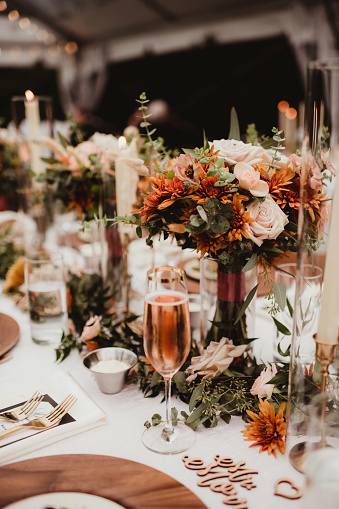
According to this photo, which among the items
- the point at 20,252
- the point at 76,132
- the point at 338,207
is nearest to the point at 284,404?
the point at 338,207

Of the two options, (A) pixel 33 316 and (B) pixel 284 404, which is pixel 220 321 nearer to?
(B) pixel 284 404

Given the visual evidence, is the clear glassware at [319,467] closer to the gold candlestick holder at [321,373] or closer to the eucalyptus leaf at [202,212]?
the gold candlestick holder at [321,373]

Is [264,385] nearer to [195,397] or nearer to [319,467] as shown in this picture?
[195,397]

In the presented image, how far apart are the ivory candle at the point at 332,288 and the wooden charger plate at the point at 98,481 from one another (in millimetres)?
296

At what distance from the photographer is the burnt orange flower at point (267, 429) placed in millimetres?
771

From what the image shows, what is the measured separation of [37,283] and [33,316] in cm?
9

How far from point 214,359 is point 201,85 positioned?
20.1ft

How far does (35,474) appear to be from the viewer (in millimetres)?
668

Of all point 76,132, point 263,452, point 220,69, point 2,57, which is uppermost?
point 2,57

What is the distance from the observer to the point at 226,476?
2.35 feet

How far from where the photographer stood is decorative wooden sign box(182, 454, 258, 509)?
664mm

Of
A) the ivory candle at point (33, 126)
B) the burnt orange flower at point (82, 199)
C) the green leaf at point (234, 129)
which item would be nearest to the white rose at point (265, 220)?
the green leaf at point (234, 129)

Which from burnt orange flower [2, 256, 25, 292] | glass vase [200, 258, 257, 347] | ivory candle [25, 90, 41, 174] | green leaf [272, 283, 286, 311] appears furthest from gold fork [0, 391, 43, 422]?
ivory candle [25, 90, 41, 174]

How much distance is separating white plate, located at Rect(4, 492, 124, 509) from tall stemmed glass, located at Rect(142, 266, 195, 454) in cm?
17
